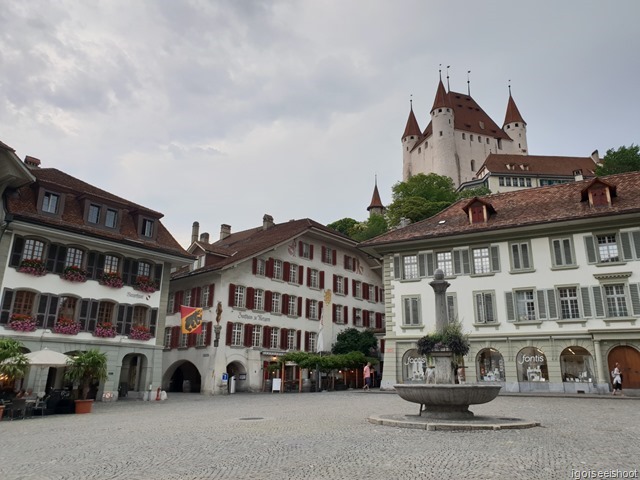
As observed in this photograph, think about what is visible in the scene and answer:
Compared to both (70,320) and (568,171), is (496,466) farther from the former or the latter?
(568,171)

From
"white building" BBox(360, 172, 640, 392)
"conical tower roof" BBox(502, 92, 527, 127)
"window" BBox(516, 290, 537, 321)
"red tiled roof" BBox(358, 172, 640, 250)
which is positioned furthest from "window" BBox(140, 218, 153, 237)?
"conical tower roof" BBox(502, 92, 527, 127)

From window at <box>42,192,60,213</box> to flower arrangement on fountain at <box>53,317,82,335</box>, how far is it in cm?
516

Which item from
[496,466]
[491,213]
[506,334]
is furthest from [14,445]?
[491,213]

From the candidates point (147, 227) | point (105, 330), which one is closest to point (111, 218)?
point (147, 227)

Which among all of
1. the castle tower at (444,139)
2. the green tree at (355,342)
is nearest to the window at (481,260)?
the green tree at (355,342)

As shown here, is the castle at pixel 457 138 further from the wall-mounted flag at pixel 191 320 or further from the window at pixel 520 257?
the wall-mounted flag at pixel 191 320

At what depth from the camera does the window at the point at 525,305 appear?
28297 mm

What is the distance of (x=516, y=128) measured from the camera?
11225cm

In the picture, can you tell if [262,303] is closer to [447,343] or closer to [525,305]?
[525,305]

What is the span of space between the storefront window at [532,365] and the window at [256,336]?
16.7m

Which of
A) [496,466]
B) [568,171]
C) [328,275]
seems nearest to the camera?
[496,466]

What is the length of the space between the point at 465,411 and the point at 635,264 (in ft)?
56.7

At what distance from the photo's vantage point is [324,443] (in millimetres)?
10312

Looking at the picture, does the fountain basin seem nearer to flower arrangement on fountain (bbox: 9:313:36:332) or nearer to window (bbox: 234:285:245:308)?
flower arrangement on fountain (bbox: 9:313:36:332)
